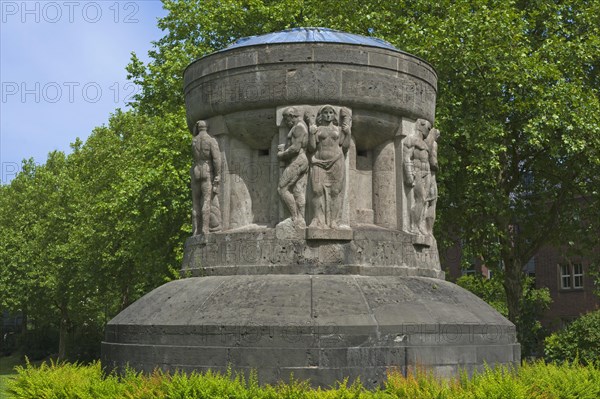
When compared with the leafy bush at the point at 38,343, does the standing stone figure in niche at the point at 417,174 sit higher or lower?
higher

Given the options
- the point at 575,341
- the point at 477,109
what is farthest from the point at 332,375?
the point at 477,109

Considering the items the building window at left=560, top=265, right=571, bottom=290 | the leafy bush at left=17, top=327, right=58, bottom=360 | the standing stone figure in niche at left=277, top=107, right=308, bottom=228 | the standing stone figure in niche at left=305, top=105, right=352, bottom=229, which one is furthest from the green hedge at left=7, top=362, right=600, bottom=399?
the leafy bush at left=17, top=327, right=58, bottom=360

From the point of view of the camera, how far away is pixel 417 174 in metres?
11.8

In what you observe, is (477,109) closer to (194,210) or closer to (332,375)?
(194,210)

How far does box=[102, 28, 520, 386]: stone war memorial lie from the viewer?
30.9 ft

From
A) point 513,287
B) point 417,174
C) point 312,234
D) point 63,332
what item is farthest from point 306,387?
point 63,332

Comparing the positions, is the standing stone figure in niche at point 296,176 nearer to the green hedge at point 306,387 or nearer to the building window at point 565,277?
the green hedge at point 306,387

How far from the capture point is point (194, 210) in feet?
39.6

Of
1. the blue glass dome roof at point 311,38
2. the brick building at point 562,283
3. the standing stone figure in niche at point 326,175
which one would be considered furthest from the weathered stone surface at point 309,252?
the brick building at point 562,283

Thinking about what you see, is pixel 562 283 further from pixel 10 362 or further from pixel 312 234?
pixel 312 234

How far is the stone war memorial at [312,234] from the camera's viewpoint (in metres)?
9.42

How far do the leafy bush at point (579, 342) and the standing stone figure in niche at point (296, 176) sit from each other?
32.7 feet

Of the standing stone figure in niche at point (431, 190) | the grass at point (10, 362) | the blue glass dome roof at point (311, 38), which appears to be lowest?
the grass at point (10, 362)

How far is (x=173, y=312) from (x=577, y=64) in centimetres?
1624
